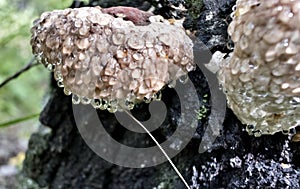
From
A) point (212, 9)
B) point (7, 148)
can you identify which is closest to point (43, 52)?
point (212, 9)

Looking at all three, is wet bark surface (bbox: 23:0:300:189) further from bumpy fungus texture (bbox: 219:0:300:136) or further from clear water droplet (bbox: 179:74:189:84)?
bumpy fungus texture (bbox: 219:0:300:136)

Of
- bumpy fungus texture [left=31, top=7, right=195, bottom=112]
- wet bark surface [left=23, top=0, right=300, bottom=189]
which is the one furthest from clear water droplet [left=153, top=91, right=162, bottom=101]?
wet bark surface [left=23, top=0, right=300, bottom=189]

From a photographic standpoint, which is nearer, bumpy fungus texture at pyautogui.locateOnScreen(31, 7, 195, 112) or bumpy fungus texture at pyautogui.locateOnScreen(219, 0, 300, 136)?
bumpy fungus texture at pyautogui.locateOnScreen(219, 0, 300, 136)

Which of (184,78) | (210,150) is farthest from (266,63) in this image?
(210,150)

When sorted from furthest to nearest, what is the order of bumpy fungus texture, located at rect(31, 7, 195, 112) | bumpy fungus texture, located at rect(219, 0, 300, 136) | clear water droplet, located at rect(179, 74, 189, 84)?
clear water droplet, located at rect(179, 74, 189, 84) → bumpy fungus texture, located at rect(31, 7, 195, 112) → bumpy fungus texture, located at rect(219, 0, 300, 136)

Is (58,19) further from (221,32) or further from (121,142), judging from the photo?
(121,142)

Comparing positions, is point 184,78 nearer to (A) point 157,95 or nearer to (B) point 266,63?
(A) point 157,95
